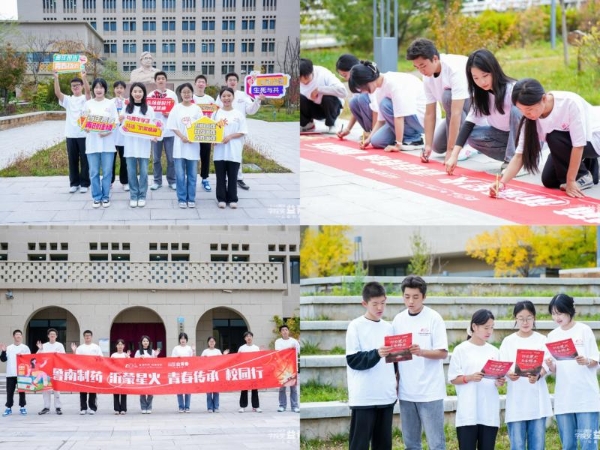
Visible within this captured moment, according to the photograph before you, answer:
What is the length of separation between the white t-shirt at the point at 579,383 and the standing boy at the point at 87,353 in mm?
3632

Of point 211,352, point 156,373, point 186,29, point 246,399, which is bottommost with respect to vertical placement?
point 246,399

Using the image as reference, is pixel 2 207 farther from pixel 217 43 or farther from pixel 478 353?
pixel 478 353

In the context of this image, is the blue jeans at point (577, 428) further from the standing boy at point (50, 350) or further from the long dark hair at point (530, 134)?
the standing boy at point (50, 350)

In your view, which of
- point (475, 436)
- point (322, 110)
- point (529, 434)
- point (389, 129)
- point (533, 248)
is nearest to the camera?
point (475, 436)

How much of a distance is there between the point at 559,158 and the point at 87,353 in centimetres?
385

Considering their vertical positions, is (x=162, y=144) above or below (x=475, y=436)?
above

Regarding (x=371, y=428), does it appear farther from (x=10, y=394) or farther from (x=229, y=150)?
(x=10, y=394)

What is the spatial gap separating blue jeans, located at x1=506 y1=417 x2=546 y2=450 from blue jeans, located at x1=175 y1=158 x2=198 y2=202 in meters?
2.85

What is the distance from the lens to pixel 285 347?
6.62m

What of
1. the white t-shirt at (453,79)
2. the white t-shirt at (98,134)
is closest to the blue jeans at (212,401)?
the white t-shirt at (98,134)

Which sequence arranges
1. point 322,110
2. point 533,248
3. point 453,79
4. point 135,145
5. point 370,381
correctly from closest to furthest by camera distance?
point 370,381 → point 453,79 → point 135,145 → point 322,110 → point 533,248

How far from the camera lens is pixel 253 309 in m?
6.68

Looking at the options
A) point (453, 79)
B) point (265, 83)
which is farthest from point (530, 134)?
point (265, 83)

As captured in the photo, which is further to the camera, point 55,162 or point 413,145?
point 413,145
